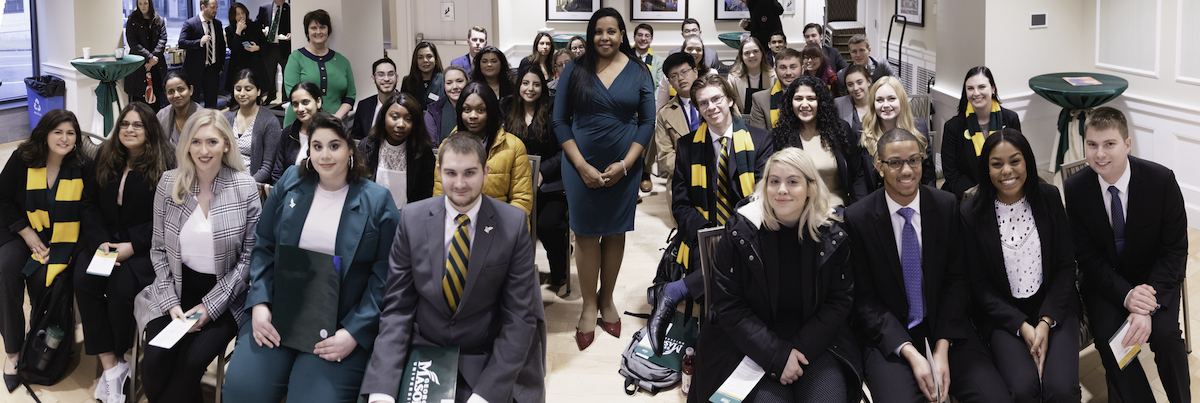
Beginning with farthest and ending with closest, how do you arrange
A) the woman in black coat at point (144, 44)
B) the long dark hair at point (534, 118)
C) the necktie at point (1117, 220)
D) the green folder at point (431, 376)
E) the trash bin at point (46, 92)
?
the trash bin at point (46, 92)
the woman in black coat at point (144, 44)
the long dark hair at point (534, 118)
the necktie at point (1117, 220)
the green folder at point (431, 376)

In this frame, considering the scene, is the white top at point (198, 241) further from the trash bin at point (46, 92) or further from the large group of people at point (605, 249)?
the trash bin at point (46, 92)

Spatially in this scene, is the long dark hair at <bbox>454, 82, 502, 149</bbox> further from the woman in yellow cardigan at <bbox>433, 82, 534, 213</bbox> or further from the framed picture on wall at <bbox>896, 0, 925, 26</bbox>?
the framed picture on wall at <bbox>896, 0, 925, 26</bbox>

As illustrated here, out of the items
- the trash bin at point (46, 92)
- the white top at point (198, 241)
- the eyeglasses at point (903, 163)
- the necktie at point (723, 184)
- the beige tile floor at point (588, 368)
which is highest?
the trash bin at point (46, 92)

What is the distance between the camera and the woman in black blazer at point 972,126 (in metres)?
4.25

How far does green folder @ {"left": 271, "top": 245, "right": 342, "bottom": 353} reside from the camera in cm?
282

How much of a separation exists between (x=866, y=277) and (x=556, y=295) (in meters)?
2.07

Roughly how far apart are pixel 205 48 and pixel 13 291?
6.41 m

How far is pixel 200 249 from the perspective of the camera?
3.17 meters

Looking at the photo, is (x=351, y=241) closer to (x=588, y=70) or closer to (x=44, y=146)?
(x=588, y=70)

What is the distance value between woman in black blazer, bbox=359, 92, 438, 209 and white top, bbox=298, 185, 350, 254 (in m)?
0.76

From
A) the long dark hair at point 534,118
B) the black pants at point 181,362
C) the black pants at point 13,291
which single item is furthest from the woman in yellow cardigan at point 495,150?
the black pants at point 13,291

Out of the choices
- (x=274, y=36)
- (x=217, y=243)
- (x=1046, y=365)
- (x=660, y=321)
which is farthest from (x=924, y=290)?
(x=274, y=36)

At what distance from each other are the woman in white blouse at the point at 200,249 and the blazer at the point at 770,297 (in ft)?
5.75

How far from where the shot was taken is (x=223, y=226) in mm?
3150
